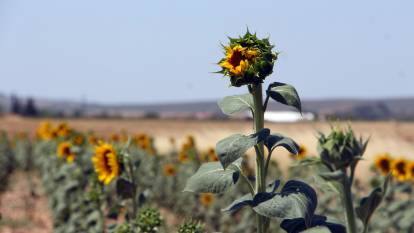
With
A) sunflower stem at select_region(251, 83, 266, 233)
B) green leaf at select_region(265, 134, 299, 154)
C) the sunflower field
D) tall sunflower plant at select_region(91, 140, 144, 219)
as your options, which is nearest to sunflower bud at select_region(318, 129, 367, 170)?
the sunflower field

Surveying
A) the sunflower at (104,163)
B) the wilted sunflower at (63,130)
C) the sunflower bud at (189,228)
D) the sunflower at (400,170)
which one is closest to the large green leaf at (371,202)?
the sunflower bud at (189,228)

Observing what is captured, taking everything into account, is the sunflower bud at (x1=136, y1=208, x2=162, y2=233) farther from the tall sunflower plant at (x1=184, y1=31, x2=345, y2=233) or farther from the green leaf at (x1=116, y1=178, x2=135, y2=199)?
the tall sunflower plant at (x1=184, y1=31, x2=345, y2=233)

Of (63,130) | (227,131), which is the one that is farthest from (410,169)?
(227,131)

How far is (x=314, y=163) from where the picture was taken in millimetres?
1985

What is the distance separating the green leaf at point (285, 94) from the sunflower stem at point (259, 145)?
0.04 meters

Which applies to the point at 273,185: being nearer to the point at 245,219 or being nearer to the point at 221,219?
the point at 245,219

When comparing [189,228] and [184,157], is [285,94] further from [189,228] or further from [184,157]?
[184,157]

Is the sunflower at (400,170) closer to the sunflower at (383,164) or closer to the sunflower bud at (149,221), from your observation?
the sunflower at (383,164)

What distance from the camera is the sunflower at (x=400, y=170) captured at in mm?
7336

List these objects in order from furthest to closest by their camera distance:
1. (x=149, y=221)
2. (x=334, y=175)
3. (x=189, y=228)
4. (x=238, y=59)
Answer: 1. (x=149, y=221)
2. (x=189, y=228)
3. (x=238, y=59)
4. (x=334, y=175)

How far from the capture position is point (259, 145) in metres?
2.23

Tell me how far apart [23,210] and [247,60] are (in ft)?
28.8

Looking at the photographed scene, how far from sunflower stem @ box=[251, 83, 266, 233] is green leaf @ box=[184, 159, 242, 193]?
0.08 meters

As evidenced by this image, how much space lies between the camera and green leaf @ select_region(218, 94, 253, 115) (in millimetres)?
2205
